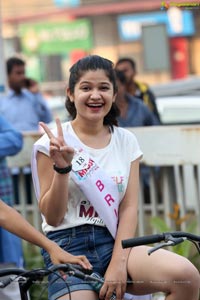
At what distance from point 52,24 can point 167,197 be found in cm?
2608

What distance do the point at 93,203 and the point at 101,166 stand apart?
0.17 metres

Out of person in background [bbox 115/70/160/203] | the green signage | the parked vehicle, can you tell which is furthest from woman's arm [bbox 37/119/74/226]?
the green signage

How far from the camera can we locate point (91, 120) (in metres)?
3.92

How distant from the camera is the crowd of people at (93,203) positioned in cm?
352

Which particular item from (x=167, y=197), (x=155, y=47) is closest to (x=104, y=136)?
(x=167, y=197)

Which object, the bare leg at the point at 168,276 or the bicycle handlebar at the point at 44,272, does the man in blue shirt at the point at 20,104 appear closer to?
the bare leg at the point at 168,276

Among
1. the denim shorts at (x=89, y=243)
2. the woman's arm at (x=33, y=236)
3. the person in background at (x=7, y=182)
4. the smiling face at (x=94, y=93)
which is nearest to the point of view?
the woman's arm at (x=33, y=236)

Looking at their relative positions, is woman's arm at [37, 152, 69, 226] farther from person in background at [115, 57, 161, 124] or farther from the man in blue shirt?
the man in blue shirt

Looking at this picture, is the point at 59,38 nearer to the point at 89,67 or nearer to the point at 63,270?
the point at 89,67

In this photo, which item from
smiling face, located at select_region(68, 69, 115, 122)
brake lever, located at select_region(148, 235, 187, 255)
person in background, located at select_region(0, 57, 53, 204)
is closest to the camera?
brake lever, located at select_region(148, 235, 187, 255)

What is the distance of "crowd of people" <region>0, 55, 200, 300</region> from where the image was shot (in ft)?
11.5

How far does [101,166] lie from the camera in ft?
12.7

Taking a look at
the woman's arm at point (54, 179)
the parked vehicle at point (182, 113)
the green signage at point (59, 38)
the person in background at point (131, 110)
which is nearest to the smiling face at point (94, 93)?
the woman's arm at point (54, 179)

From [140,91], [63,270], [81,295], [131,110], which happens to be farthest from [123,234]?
[140,91]
